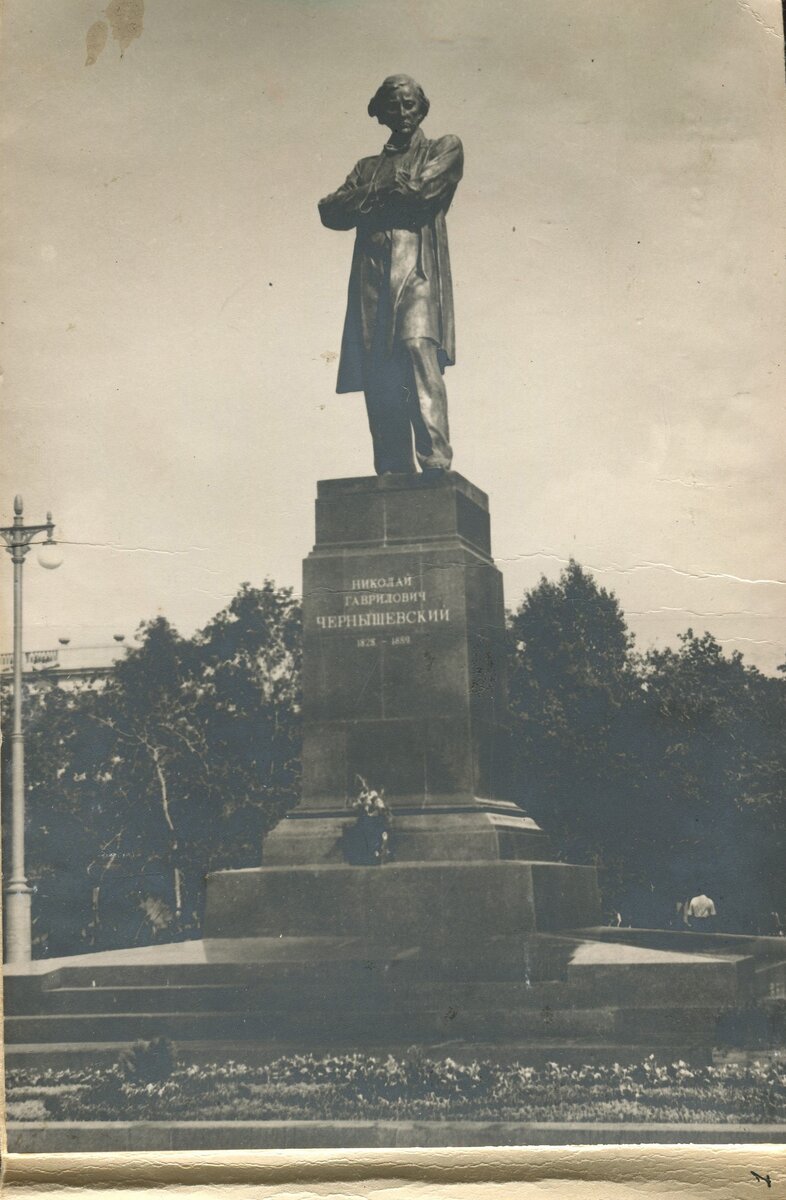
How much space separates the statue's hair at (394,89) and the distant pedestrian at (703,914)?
244 inches

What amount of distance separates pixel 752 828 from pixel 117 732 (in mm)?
6471

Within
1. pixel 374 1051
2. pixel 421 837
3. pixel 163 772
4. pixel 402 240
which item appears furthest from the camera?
pixel 163 772

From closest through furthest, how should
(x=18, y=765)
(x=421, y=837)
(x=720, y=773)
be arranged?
(x=421, y=837), (x=18, y=765), (x=720, y=773)

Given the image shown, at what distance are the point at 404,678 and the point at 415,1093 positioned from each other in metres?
2.95

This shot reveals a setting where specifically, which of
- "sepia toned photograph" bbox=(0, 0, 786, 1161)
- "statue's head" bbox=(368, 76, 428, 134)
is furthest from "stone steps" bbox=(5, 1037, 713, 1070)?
"statue's head" bbox=(368, 76, 428, 134)

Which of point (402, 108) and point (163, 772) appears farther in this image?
point (163, 772)

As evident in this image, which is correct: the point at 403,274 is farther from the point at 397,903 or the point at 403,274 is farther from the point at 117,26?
A: the point at 397,903

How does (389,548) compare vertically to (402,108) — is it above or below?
below

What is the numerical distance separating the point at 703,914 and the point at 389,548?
3515 mm

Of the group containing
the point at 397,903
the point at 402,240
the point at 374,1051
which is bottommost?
the point at 374,1051

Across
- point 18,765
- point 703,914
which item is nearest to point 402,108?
point 18,765

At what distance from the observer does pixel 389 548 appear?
38.9 feet

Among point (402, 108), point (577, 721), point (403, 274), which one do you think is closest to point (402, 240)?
point (403, 274)

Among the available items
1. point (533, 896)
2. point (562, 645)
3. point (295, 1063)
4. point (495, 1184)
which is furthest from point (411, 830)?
point (562, 645)
